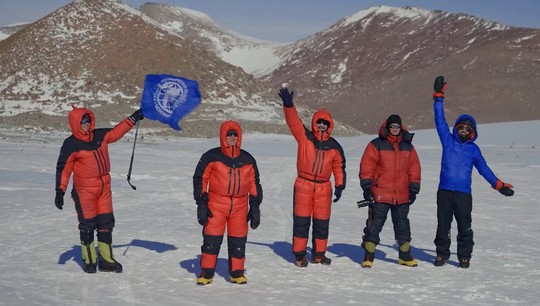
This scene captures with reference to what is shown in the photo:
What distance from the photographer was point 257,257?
9.05 m

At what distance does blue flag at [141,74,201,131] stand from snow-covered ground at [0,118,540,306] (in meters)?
1.88

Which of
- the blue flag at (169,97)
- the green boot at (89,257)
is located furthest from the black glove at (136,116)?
the green boot at (89,257)

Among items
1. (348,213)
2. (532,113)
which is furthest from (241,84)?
(348,213)

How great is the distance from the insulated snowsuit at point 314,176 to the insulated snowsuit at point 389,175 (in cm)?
36

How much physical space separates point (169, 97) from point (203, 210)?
81.8 inches

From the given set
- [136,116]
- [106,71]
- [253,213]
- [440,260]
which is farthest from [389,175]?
[106,71]

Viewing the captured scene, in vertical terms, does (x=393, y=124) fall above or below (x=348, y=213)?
above

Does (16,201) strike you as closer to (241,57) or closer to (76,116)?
(76,116)

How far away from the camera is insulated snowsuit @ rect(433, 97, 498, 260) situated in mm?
8469

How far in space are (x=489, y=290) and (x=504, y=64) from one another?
9130cm

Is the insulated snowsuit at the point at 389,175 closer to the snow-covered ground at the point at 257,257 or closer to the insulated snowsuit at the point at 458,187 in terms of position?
the insulated snowsuit at the point at 458,187

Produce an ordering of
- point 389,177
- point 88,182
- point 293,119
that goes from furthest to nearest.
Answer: point 389,177 → point 293,119 → point 88,182

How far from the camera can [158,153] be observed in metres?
27.5

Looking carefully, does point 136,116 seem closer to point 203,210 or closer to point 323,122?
point 203,210
